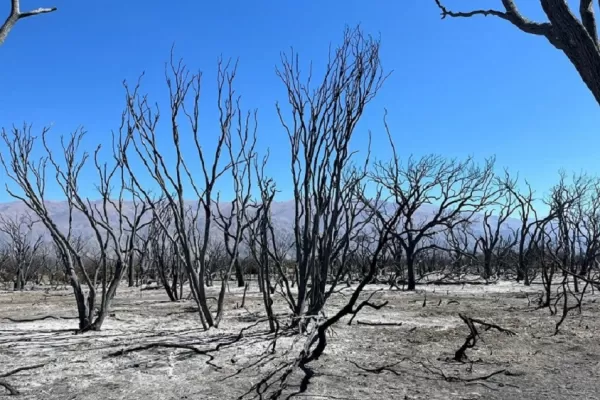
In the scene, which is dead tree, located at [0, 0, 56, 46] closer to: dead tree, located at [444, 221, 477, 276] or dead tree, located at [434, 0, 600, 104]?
dead tree, located at [434, 0, 600, 104]

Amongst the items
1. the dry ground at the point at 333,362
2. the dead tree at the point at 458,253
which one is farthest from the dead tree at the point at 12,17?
the dead tree at the point at 458,253

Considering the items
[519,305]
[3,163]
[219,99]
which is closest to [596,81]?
[219,99]

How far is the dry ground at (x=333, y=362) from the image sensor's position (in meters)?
3.48

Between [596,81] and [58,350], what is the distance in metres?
5.14

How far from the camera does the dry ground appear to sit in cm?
348

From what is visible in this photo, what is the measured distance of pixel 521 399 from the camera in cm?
328

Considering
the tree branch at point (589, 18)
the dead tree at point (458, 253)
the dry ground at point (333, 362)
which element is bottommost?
the dry ground at point (333, 362)

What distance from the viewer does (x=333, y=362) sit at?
430 centimetres

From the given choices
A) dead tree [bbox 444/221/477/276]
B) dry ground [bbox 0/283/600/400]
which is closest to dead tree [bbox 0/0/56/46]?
dry ground [bbox 0/283/600/400]

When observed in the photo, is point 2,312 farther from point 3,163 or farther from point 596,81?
point 596,81

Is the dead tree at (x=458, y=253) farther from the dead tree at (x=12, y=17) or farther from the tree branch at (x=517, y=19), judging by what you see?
the dead tree at (x=12, y=17)

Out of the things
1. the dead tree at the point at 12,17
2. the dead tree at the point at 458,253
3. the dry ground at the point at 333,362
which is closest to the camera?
the dead tree at the point at 12,17

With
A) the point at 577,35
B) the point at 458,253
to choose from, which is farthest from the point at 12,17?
the point at 458,253

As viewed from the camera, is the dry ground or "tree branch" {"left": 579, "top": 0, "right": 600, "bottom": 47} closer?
"tree branch" {"left": 579, "top": 0, "right": 600, "bottom": 47}
